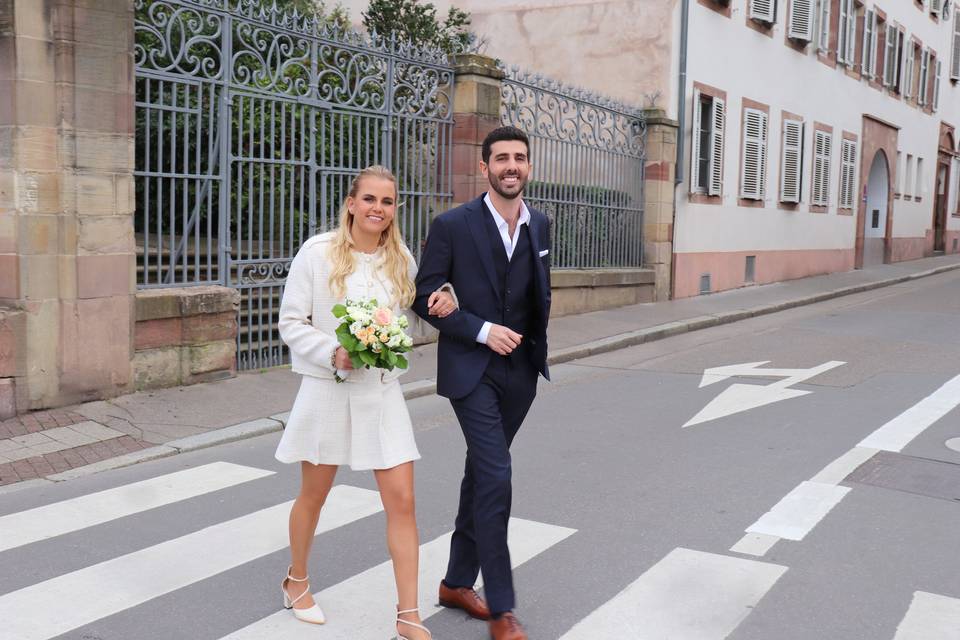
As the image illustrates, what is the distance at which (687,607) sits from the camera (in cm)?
425

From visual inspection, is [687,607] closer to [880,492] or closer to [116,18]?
[880,492]

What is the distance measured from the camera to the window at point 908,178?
31.5 meters

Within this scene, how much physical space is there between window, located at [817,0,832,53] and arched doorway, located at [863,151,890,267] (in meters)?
6.61

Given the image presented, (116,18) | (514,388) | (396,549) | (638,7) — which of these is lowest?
(396,549)

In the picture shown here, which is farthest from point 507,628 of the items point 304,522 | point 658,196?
point 658,196

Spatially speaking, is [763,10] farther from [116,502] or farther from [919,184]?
[116,502]

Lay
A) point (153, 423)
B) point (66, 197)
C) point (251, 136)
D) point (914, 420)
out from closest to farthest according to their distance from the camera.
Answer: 1. point (153, 423)
2. point (66, 197)
3. point (914, 420)
4. point (251, 136)

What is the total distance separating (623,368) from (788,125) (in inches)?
521

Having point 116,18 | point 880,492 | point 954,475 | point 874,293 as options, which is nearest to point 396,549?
point 880,492

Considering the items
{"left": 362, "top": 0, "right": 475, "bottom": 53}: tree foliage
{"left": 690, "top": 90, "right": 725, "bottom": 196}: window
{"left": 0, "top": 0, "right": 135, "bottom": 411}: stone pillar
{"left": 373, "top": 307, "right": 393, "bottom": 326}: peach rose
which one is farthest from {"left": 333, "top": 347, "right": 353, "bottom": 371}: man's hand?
{"left": 690, "top": 90, "right": 725, "bottom": 196}: window

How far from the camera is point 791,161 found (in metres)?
22.7

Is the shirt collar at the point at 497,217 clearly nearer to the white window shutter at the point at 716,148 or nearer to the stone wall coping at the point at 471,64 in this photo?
the stone wall coping at the point at 471,64

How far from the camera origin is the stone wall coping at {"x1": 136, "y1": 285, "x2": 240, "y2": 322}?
27.5 feet

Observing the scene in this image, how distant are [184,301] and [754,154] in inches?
590
